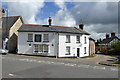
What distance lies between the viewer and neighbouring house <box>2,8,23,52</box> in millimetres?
26406

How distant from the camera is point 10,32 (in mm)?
26656

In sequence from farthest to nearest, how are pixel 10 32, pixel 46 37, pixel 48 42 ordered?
pixel 10 32 < pixel 46 37 < pixel 48 42

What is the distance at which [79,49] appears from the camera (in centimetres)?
2477

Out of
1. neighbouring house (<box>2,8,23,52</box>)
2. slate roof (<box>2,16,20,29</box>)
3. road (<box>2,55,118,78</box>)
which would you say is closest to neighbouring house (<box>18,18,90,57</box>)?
neighbouring house (<box>2,8,23,52</box>)

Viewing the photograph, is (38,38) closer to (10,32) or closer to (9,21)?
(10,32)

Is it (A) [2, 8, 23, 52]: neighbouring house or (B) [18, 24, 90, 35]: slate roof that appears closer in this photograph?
(B) [18, 24, 90, 35]: slate roof

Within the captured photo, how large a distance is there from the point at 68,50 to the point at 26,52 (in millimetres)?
8912

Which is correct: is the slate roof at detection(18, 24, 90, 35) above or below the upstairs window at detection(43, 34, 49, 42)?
above

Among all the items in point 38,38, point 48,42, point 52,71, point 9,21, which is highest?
point 9,21

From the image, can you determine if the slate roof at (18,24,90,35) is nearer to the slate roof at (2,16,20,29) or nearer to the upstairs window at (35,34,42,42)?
the upstairs window at (35,34,42,42)

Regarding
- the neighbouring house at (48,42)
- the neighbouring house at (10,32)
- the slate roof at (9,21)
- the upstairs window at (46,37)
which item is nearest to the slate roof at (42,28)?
the neighbouring house at (48,42)

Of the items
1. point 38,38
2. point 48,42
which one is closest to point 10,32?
point 38,38

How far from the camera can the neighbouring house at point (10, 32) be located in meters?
26.4

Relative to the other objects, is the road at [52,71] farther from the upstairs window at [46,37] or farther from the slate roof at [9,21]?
the slate roof at [9,21]
